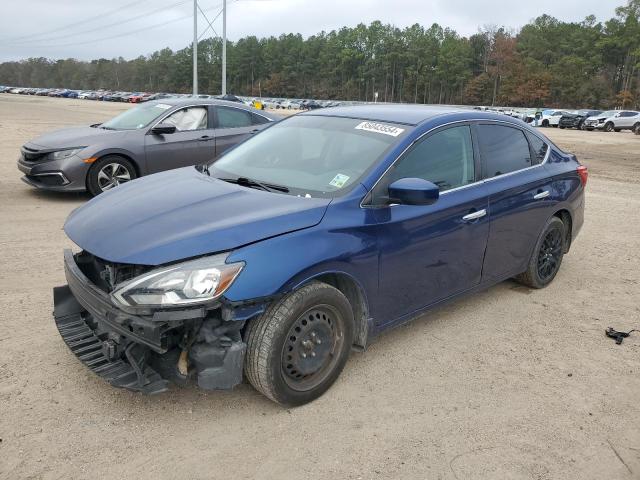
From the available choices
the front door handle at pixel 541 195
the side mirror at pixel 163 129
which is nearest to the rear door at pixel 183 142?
the side mirror at pixel 163 129

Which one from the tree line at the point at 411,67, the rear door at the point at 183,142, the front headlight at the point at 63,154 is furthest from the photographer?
the tree line at the point at 411,67

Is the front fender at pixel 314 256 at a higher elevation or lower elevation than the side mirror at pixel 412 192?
lower

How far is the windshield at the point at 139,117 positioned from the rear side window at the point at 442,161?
18.8 ft

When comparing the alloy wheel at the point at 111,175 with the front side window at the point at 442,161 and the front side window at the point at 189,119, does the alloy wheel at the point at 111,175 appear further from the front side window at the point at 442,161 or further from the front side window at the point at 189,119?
the front side window at the point at 442,161

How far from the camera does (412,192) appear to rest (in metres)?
3.32

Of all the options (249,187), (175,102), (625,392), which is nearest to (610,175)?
(175,102)

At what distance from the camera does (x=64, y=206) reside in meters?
7.88

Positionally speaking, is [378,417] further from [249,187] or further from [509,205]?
[509,205]

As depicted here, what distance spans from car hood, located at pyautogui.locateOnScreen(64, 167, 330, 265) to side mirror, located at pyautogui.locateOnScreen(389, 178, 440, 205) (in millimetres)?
435

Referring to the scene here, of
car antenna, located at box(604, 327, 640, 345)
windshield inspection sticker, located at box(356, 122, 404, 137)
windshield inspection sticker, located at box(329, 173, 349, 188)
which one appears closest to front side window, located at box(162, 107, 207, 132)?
windshield inspection sticker, located at box(356, 122, 404, 137)

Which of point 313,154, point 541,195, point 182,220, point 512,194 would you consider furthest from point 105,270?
point 541,195

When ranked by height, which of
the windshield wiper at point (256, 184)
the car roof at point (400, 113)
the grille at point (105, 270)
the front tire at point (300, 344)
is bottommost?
the front tire at point (300, 344)

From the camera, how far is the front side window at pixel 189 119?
8.66 meters

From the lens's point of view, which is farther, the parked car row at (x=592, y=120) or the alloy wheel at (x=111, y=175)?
the parked car row at (x=592, y=120)
